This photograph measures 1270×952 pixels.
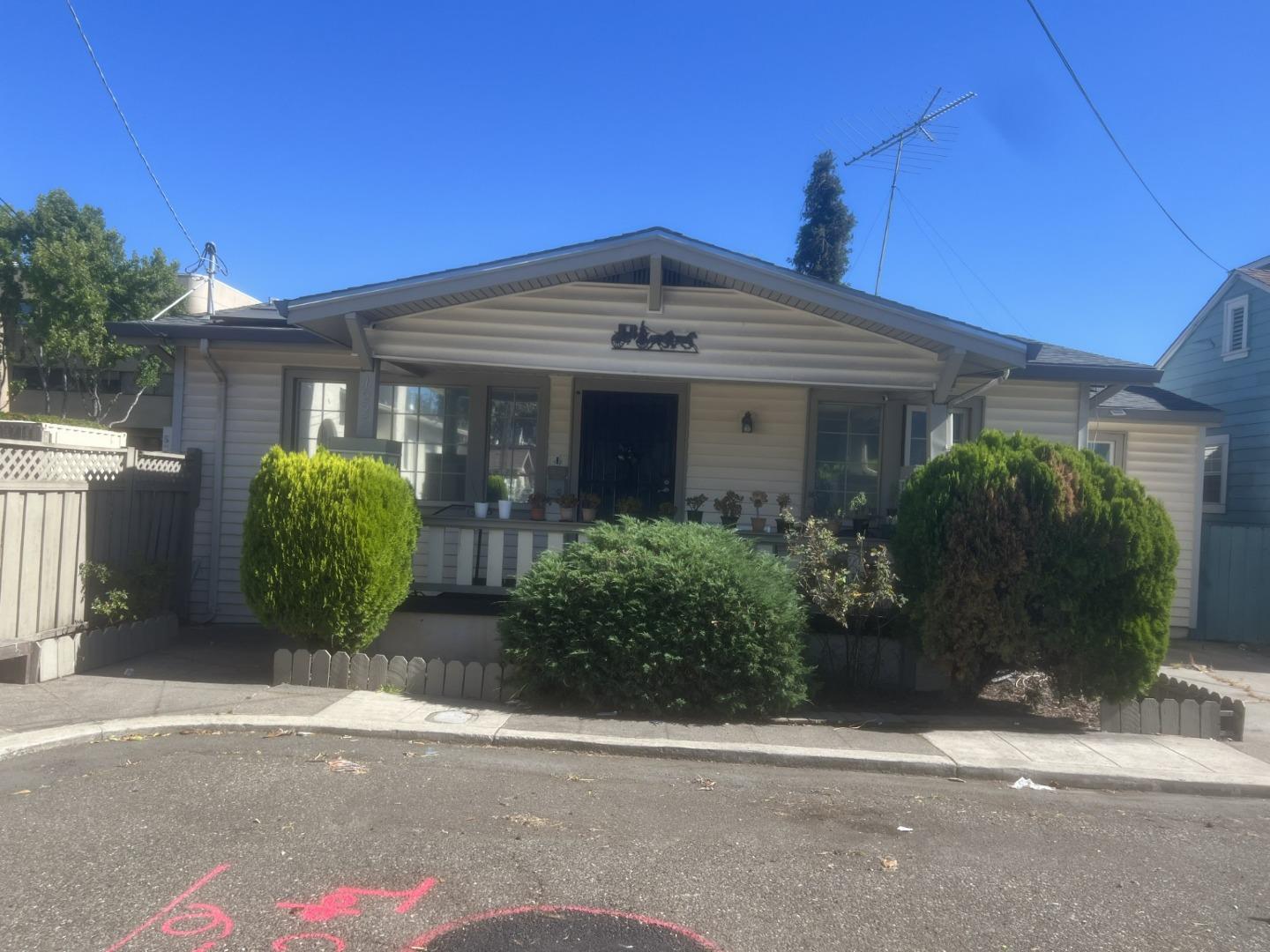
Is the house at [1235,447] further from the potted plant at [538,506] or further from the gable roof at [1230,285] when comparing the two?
the potted plant at [538,506]

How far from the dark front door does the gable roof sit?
10.3m

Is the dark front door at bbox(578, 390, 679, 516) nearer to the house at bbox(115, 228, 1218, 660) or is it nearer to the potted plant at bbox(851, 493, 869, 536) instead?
the house at bbox(115, 228, 1218, 660)

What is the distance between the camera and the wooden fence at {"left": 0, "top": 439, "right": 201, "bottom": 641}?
776 cm

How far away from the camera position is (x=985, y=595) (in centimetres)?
795

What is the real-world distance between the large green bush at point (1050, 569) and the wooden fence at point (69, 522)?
7.07 metres

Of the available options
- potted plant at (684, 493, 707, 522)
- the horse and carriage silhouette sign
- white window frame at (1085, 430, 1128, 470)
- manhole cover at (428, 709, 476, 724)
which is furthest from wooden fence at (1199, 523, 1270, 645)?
manhole cover at (428, 709, 476, 724)

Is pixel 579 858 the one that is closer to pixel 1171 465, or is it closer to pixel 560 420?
pixel 560 420

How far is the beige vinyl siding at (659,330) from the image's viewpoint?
963 centimetres

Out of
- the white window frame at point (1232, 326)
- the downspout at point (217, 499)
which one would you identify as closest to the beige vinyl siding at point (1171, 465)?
the white window frame at point (1232, 326)

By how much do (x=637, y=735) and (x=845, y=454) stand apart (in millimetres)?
5786

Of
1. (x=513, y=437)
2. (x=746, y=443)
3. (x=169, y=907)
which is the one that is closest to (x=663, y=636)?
(x=169, y=907)

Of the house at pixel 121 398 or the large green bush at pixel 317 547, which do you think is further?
the house at pixel 121 398

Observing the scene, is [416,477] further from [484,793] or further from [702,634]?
[484,793]

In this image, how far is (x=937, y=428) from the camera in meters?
9.95
